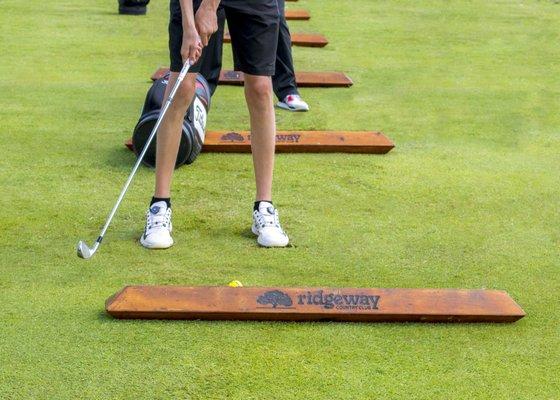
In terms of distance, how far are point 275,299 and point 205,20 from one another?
115 cm

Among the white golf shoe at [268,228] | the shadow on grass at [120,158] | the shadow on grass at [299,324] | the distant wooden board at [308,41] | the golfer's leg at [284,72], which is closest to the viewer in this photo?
the shadow on grass at [299,324]

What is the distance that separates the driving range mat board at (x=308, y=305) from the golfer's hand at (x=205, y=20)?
3.38ft

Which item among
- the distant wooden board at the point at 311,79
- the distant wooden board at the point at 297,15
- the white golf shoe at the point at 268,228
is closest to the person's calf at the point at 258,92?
the white golf shoe at the point at 268,228

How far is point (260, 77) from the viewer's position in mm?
4066

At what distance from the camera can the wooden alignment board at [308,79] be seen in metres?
7.50

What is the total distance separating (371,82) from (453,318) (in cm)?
463

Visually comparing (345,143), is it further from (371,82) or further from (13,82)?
(13,82)

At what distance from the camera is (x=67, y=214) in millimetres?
4461

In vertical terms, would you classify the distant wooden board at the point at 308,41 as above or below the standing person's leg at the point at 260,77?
below

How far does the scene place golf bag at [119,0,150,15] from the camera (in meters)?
11.1

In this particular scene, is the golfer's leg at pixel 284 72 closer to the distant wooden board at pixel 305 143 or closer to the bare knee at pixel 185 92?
the distant wooden board at pixel 305 143

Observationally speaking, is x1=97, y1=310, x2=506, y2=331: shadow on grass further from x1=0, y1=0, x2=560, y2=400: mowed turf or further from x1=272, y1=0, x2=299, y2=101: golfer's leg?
x1=272, y1=0, x2=299, y2=101: golfer's leg

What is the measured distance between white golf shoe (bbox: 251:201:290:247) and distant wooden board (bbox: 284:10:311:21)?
7.15 m

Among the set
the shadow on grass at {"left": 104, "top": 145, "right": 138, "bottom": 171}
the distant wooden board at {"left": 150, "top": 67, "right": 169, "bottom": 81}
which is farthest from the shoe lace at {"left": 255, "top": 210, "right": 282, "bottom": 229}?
the distant wooden board at {"left": 150, "top": 67, "right": 169, "bottom": 81}
